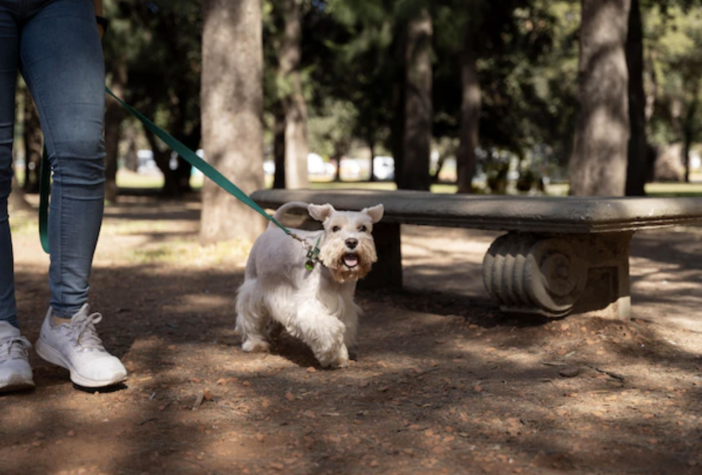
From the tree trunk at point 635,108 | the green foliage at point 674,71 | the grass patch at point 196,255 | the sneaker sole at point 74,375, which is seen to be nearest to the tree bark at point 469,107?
the tree trunk at point 635,108

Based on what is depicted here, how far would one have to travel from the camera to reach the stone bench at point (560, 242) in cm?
459

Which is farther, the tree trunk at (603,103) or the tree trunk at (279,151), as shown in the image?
the tree trunk at (279,151)

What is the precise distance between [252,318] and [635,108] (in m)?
13.3

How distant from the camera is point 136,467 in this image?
2.78 m

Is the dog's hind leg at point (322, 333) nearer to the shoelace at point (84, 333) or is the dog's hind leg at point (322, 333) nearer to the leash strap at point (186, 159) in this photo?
the leash strap at point (186, 159)

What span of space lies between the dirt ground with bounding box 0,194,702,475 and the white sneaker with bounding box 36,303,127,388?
0.11 metres

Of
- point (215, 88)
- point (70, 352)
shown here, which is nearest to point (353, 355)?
point (70, 352)

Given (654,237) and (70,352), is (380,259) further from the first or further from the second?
(654,237)

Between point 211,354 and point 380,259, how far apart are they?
246 centimetres

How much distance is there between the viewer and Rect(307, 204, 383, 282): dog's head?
3955mm

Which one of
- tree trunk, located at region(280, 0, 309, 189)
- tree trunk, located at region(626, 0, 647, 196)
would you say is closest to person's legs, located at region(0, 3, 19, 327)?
tree trunk, located at region(626, 0, 647, 196)

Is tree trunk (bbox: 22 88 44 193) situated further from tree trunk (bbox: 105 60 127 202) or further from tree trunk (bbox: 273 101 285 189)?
tree trunk (bbox: 273 101 285 189)

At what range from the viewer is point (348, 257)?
13.1ft

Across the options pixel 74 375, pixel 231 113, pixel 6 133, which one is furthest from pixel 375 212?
pixel 231 113
